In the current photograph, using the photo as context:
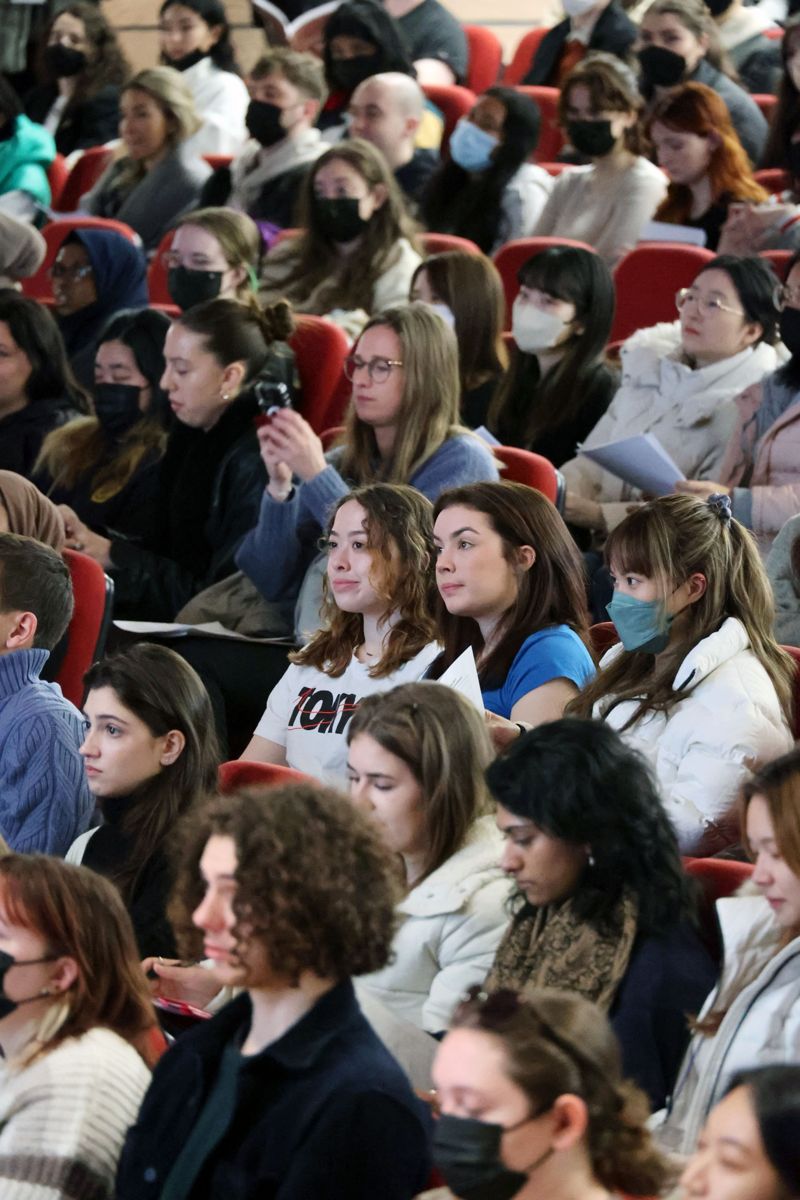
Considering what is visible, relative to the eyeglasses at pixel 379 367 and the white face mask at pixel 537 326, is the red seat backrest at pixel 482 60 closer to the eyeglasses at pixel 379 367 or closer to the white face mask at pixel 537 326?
the white face mask at pixel 537 326

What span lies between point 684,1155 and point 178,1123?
0.52 metres

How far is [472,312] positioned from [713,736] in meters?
1.81

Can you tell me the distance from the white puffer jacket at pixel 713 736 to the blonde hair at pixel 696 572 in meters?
0.02

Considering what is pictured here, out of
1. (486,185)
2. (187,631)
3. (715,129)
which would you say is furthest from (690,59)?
(187,631)

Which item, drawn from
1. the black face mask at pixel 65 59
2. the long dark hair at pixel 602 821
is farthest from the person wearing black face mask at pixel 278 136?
the long dark hair at pixel 602 821

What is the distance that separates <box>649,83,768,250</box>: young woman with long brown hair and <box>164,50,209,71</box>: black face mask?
221 cm

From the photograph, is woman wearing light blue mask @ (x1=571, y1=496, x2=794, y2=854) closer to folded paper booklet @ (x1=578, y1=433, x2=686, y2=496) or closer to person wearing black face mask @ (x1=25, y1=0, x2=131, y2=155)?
folded paper booklet @ (x1=578, y1=433, x2=686, y2=496)

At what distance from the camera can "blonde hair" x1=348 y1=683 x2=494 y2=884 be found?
2293mm

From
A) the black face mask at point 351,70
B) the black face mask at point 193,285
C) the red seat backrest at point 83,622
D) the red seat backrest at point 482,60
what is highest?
the red seat backrest at point 83,622

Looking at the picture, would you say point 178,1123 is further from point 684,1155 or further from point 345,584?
point 345,584

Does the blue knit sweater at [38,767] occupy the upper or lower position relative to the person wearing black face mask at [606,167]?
upper

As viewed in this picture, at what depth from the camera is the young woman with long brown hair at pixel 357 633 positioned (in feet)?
9.88

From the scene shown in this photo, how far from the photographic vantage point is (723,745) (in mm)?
2596

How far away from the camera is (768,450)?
361cm
